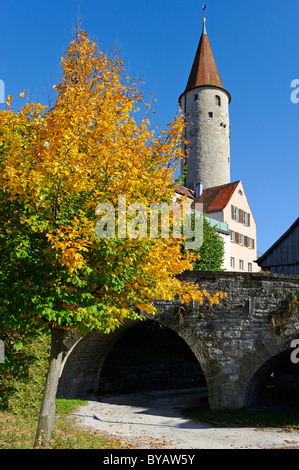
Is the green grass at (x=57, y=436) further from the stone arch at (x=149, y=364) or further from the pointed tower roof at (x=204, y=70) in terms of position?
the pointed tower roof at (x=204, y=70)

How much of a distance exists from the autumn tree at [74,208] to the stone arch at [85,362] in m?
7.88

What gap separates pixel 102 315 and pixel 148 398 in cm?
1115

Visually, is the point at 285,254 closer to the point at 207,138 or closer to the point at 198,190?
the point at 198,190

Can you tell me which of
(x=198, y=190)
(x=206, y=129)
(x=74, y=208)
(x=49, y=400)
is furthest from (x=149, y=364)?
(x=206, y=129)

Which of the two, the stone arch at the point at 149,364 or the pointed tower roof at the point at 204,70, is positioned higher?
the pointed tower roof at the point at 204,70

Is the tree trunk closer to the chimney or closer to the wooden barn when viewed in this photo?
the wooden barn

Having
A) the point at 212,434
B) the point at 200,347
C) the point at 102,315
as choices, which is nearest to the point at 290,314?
the point at 200,347

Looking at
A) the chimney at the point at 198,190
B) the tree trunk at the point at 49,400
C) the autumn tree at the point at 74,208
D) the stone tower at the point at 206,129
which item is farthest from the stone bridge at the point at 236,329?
the stone tower at the point at 206,129

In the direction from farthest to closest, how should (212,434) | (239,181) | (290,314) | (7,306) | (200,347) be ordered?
(239,181)
(200,347)
(290,314)
(212,434)
(7,306)

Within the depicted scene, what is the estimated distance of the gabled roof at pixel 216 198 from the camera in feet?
123

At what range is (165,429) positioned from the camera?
10.9 m

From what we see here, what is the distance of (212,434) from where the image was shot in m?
10.1

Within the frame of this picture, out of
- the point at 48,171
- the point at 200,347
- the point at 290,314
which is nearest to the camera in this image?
the point at 48,171

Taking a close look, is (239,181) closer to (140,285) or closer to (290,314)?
(290,314)
